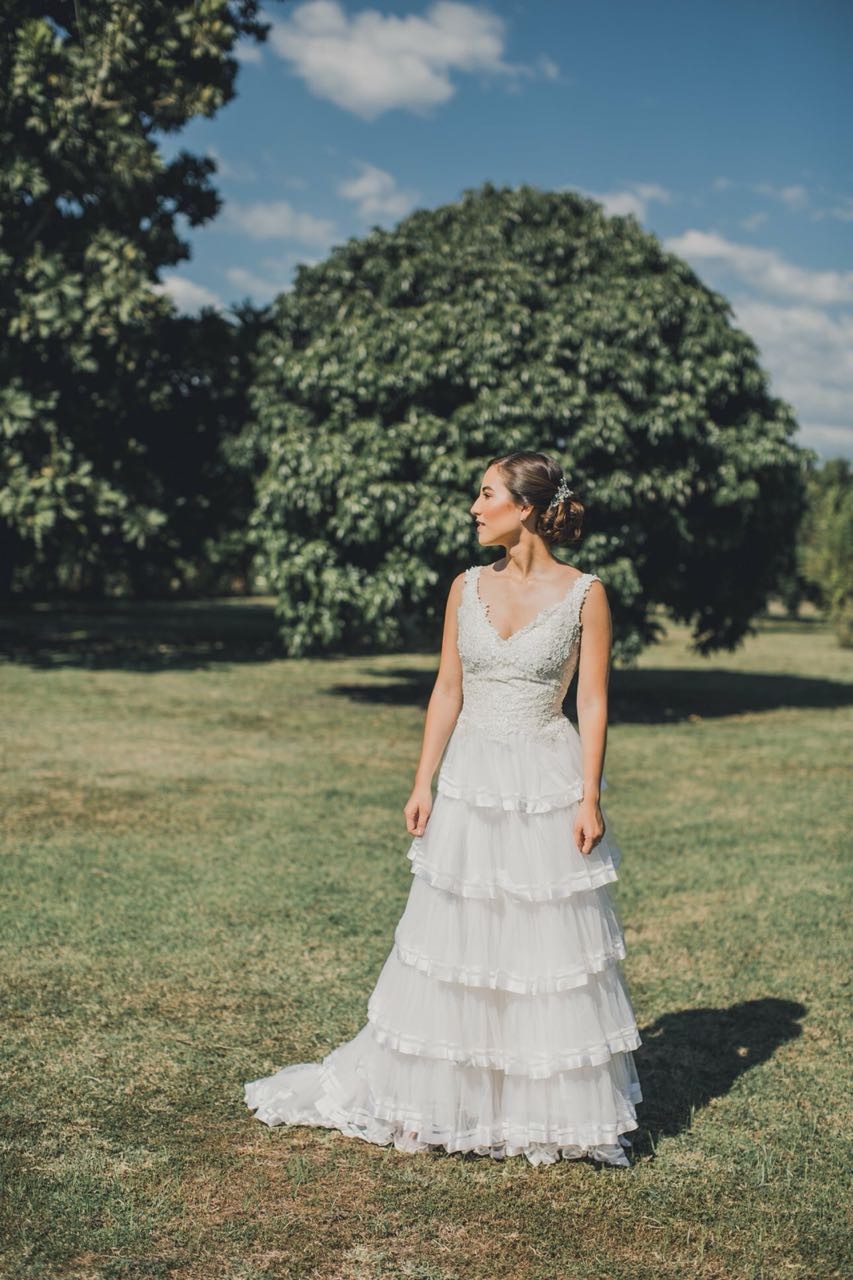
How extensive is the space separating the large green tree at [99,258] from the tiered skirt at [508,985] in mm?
15440

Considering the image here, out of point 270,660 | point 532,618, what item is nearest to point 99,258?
point 270,660

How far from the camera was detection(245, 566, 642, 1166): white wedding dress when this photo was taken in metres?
4.04

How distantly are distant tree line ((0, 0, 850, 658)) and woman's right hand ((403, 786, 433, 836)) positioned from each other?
1046cm

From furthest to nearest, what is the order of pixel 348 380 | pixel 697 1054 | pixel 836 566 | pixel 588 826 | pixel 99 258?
pixel 836 566, pixel 99 258, pixel 348 380, pixel 697 1054, pixel 588 826

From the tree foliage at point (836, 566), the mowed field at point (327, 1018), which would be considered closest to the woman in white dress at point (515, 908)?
the mowed field at point (327, 1018)

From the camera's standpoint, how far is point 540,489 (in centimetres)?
419

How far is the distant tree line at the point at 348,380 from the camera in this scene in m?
15.1

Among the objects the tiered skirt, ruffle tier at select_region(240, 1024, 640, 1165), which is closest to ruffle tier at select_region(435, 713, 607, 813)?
the tiered skirt

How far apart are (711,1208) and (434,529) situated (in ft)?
36.8

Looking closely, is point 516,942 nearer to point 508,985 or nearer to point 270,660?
point 508,985

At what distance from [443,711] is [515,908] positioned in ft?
2.56

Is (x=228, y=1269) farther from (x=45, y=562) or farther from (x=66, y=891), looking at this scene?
(x=45, y=562)

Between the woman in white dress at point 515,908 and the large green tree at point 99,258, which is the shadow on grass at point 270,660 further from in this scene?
the woman in white dress at point 515,908

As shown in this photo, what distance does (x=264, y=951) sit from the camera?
642cm
